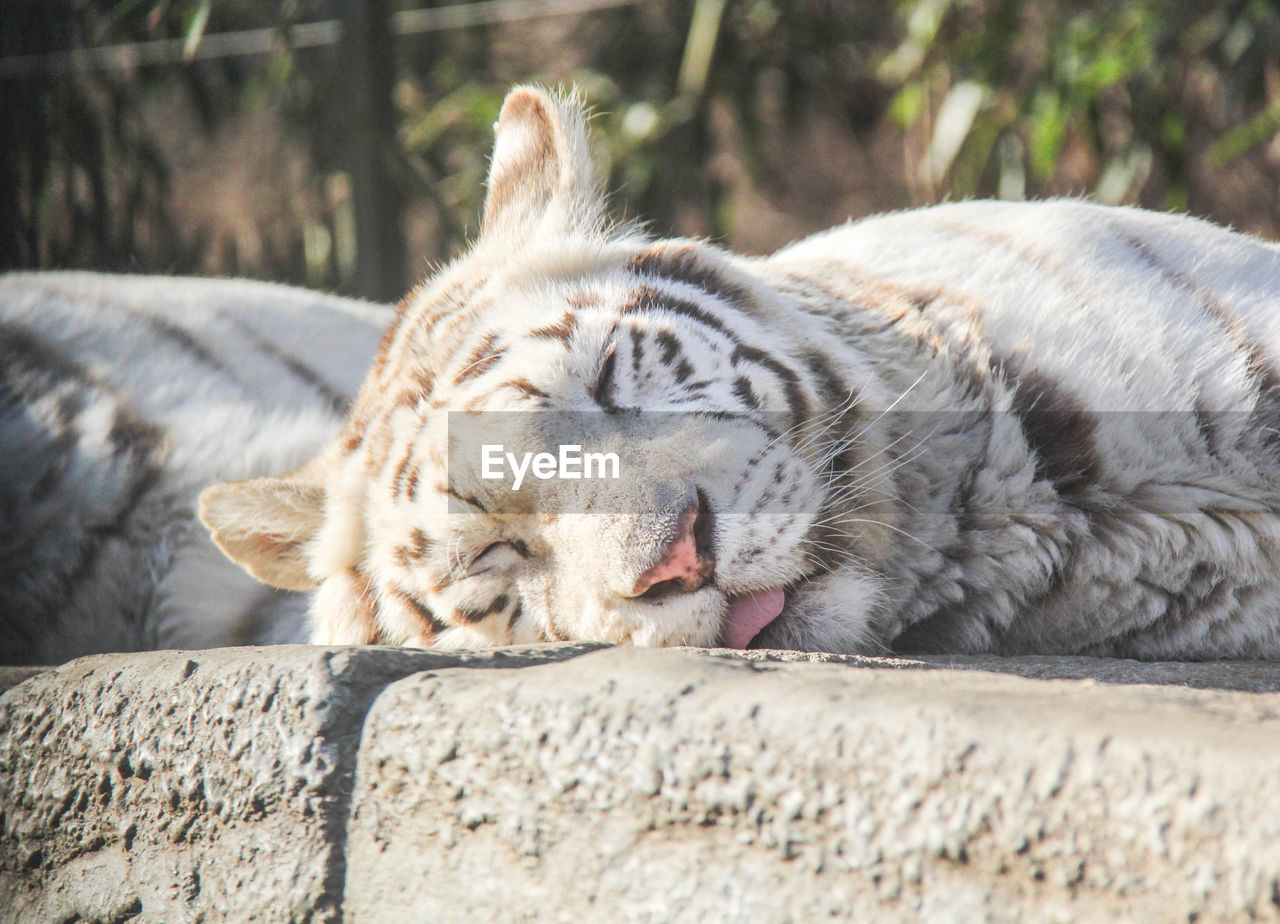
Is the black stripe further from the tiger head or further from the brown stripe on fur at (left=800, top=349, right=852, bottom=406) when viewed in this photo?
the brown stripe on fur at (left=800, top=349, right=852, bottom=406)

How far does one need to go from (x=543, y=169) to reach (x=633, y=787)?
84cm

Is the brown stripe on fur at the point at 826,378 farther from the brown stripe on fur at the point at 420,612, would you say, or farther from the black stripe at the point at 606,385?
the brown stripe on fur at the point at 420,612

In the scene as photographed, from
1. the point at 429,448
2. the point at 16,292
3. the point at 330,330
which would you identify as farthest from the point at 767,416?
the point at 16,292

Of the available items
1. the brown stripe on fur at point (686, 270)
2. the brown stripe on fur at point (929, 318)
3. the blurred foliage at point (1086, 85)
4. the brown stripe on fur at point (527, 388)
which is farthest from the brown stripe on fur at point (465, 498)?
the blurred foliage at point (1086, 85)

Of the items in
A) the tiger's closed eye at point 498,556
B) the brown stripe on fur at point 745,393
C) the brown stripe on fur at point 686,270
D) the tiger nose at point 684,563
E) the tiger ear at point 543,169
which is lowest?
the tiger's closed eye at point 498,556

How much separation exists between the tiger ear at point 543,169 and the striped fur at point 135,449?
593mm

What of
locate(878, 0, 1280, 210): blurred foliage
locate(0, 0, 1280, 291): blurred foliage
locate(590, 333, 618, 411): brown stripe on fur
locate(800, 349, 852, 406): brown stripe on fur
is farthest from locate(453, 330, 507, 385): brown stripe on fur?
locate(878, 0, 1280, 210): blurred foliage

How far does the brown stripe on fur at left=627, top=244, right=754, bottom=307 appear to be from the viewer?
129 centimetres

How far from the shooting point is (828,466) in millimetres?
1140

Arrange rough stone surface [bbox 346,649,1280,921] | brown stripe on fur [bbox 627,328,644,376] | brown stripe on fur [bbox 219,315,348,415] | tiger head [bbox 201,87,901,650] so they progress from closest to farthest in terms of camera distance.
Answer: rough stone surface [bbox 346,649,1280,921] → tiger head [bbox 201,87,901,650] → brown stripe on fur [bbox 627,328,644,376] → brown stripe on fur [bbox 219,315,348,415]

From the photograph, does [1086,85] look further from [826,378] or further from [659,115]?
[826,378]

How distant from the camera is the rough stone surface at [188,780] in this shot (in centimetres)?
86

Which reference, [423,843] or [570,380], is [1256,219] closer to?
[570,380]

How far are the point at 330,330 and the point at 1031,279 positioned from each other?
1.25 metres
